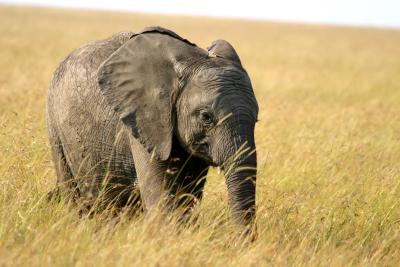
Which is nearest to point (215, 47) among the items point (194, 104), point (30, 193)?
point (194, 104)

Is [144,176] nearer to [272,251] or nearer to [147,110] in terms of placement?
[147,110]

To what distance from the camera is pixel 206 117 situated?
467 cm

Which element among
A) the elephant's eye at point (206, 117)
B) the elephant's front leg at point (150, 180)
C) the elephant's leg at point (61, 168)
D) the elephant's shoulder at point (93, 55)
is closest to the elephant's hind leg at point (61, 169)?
the elephant's leg at point (61, 168)

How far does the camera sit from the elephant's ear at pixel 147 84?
4902 mm

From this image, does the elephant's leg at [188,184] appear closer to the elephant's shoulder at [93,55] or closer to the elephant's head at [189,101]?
the elephant's head at [189,101]

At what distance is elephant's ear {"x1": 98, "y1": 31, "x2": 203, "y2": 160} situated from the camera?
490 centimetres

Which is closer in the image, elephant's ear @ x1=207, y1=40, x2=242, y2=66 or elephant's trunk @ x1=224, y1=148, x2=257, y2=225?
elephant's trunk @ x1=224, y1=148, x2=257, y2=225

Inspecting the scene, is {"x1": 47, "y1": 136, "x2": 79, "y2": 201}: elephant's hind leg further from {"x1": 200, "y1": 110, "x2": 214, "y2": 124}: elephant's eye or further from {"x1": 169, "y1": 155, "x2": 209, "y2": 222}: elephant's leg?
{"x1": 200, "y1": 110, "x2": 214, "y2": 124}: elephant's eye

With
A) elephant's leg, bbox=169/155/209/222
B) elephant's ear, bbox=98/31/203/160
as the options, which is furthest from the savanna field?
elephant's ear, bbox=98/31/203/160

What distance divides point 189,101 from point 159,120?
0.29 m

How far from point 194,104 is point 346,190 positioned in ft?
9.46

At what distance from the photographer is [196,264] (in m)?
4.28

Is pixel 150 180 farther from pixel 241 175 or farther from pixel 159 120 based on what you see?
pixel 241 175

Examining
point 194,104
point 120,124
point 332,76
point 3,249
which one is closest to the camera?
point 3,249
